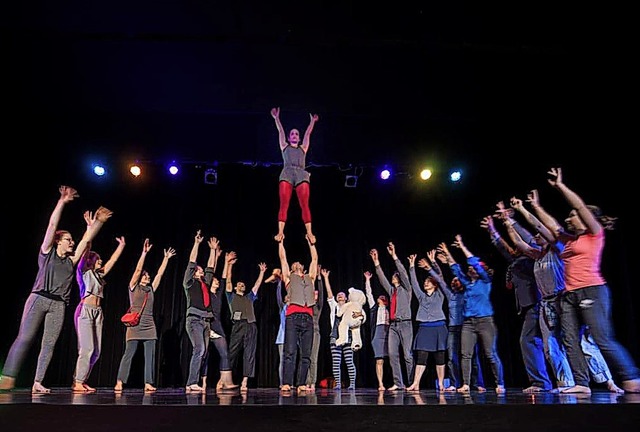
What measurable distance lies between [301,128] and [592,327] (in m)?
5.23

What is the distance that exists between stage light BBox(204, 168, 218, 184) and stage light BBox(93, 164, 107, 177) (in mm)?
1827

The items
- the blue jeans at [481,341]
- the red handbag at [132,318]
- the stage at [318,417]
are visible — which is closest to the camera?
the stage at [318,417]

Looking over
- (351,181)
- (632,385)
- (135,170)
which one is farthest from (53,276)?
(351,181)

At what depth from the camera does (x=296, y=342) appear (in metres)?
5.54

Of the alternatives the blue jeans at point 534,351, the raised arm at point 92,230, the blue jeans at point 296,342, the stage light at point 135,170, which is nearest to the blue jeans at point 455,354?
the blue jeans at point 534,351

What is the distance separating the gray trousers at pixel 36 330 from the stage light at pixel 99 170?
189 inches

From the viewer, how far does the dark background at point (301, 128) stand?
6543 millimetres

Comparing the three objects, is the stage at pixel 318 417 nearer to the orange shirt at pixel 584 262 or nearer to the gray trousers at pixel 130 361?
the orange shirt at pixel 584 262

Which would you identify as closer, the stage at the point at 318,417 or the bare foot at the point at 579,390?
the stage at the point at 318,417

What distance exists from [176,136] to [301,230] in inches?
120

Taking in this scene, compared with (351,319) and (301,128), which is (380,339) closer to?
(351,319)

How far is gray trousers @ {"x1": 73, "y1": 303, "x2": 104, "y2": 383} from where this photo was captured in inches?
216

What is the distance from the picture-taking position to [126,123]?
8344 mm

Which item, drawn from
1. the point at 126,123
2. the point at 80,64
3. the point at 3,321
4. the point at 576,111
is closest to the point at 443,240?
the point at 576,111
